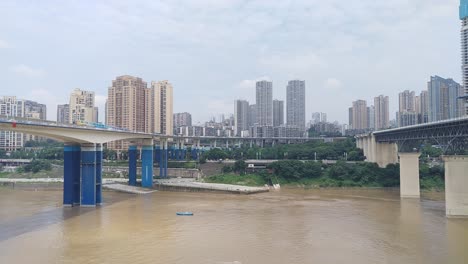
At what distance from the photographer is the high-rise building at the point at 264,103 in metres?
93.9

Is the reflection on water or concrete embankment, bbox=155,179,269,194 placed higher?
concrete embankment, bbox=155,179,269,194

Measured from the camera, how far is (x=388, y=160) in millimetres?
36094

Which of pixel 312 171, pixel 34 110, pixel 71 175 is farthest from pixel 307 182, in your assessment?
pixel 34 110

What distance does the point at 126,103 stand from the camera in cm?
5391

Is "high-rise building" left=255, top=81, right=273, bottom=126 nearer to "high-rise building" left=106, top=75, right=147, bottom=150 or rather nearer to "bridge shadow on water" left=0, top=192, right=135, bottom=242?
"high-rise building" left=106, top=75, right=147, bottom=150

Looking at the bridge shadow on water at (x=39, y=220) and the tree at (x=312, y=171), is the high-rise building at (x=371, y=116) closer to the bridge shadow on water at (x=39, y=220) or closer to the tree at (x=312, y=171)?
the tree at (x=312, y=171)

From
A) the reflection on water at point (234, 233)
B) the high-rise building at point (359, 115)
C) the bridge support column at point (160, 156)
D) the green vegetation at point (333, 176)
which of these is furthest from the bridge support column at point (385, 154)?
the high-rise building at point (359, 115)

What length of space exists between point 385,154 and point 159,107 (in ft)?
110

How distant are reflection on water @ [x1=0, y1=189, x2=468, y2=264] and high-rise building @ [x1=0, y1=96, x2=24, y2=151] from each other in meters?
42.6

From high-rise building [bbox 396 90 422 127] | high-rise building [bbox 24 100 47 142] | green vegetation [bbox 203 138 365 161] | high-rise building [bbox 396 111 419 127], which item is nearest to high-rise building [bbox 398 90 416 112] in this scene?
high-rise building [bbox 396 90 422 127]

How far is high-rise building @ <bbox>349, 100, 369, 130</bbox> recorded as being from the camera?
94.9 meters

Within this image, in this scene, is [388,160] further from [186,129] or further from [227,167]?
[186,129]

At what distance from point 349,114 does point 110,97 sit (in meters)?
65.6

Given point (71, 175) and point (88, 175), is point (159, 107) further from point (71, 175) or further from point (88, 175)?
point (88, 175)
